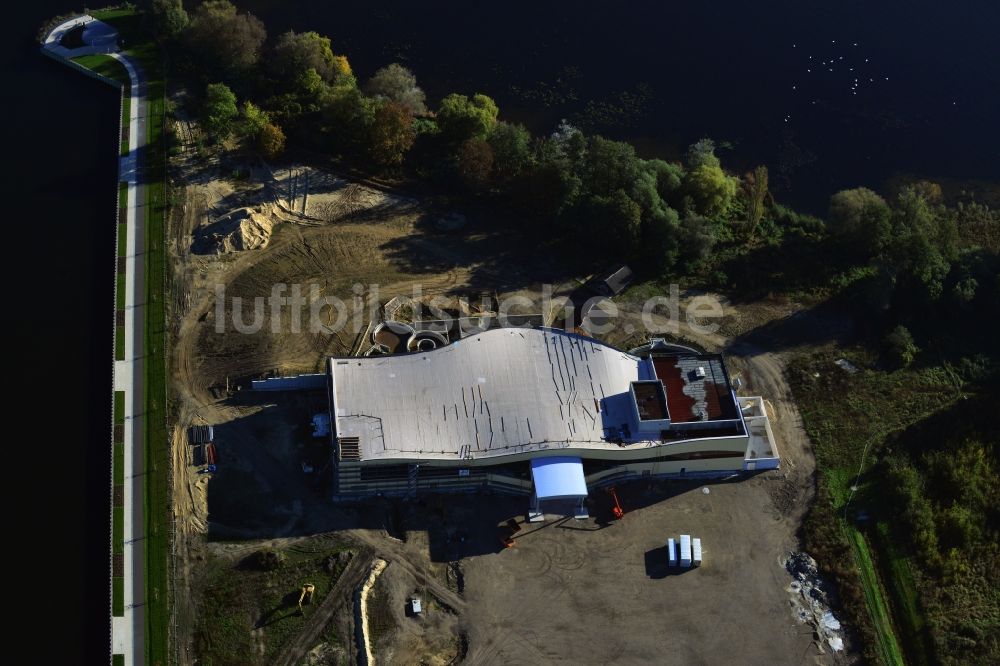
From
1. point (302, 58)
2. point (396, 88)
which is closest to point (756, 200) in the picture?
point (396, 88)

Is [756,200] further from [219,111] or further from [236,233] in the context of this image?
[219,111]

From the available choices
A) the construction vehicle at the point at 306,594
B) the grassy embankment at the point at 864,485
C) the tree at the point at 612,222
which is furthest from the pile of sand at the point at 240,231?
the grassy embankment at the point at 864,485

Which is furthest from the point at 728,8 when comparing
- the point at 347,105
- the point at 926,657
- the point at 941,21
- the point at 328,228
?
the point at 926,657

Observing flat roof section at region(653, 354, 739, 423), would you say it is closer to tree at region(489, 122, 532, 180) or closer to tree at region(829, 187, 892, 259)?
tree at region(829, 187, 892, 259)

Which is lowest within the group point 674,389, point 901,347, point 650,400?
point 650,400

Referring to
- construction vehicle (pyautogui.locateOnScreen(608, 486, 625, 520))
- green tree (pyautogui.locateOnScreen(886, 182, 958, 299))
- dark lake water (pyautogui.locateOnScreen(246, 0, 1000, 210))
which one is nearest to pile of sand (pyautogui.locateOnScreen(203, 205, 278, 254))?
dark lake water (pyautogui.locateOnScreen(246, 0, 1000, 210))
